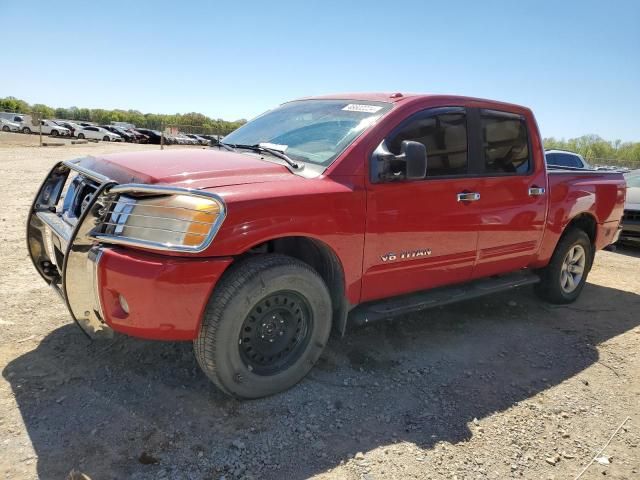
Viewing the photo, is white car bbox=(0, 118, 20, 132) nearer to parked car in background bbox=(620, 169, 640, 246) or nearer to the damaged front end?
the damaged front end

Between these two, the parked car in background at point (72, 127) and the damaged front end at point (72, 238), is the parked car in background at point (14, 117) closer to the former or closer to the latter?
the parked car in background at point (72, 127)

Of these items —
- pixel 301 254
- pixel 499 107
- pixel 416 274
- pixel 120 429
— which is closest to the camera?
pixel 120 429

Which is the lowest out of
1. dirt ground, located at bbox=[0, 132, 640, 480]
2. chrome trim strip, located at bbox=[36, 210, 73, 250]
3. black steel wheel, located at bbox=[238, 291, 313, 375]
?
dirt ground, located at bbox=[0, 132, 640, 480]

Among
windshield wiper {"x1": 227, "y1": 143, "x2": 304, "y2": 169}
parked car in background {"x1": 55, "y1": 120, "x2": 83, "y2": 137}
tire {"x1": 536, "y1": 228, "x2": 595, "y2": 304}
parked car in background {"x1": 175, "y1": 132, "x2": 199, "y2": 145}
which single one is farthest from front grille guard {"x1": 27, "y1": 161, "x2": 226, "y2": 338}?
parked car in background {"x1": 55, "y1": 120, "x2": 83, "y2": 137}

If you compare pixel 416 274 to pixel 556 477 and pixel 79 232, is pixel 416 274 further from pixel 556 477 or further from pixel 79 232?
pixel 79 232

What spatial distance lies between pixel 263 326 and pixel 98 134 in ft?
153

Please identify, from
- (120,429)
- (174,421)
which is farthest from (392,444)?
(120,429)

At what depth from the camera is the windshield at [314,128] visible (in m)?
3.34

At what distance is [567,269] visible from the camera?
5.21 m

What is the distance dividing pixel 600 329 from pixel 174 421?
4014mm

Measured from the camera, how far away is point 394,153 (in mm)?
3430

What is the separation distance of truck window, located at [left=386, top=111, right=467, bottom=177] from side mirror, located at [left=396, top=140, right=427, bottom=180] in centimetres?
25

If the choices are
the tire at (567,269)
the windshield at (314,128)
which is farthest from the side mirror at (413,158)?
the tire at (567,269)

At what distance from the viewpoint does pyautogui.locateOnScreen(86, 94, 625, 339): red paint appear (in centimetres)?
253
